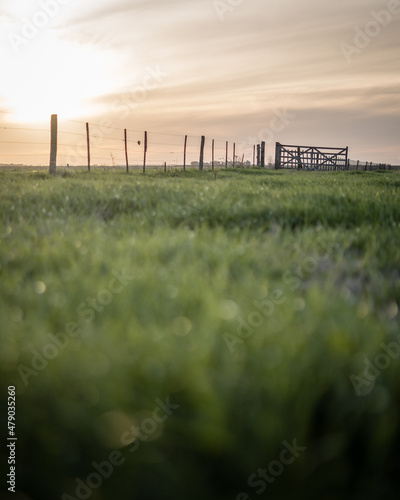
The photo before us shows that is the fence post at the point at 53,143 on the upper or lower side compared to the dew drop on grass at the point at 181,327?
upper

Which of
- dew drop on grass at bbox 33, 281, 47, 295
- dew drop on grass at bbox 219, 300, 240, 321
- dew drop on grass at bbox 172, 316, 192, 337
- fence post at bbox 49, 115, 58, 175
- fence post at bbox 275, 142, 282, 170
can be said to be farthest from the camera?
fence post at bbox 275, 142, 282, 170

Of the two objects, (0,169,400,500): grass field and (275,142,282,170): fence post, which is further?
(275,142,282,170): fence post

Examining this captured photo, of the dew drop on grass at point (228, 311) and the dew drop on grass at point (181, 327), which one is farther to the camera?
the dew drop on grass at point (228, 311)

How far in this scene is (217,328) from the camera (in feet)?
6.07

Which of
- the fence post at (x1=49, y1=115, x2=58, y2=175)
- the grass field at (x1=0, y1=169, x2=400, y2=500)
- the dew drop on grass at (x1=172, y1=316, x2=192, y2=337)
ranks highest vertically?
the fence post at (x1=49, y1=115, x2=58, y2=175)

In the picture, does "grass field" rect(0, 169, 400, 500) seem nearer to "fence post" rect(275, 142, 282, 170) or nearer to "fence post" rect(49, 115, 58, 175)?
"fence post" rect(49, 115, 58, 175)

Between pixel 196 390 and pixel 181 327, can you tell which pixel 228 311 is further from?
pixel 196 390

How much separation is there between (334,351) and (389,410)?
0.31 metres

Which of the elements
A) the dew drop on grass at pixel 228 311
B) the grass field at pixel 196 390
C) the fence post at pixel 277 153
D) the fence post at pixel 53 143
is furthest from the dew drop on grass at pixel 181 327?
the fence post at pixel 277 153

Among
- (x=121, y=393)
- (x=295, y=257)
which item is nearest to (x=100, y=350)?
(x=121, y=393)

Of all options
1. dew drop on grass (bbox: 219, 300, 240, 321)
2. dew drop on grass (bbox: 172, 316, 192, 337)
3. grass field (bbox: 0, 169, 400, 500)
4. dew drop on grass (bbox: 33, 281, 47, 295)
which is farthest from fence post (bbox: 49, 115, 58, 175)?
dew drop on grass (bbox: 172, 316, 192, 337)

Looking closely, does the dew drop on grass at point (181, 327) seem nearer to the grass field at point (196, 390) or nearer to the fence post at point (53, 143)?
the grass field at point (196, 390)

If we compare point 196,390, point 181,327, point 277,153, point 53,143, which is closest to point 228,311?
point 181,327

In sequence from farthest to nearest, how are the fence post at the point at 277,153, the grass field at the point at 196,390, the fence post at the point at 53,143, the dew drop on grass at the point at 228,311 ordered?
1. the fence post at the point at 277,153
2. the fence post at the point at 53,143
3. the dew drop on grass at the point at 228,311
4. the grass field at the point at 196,390
